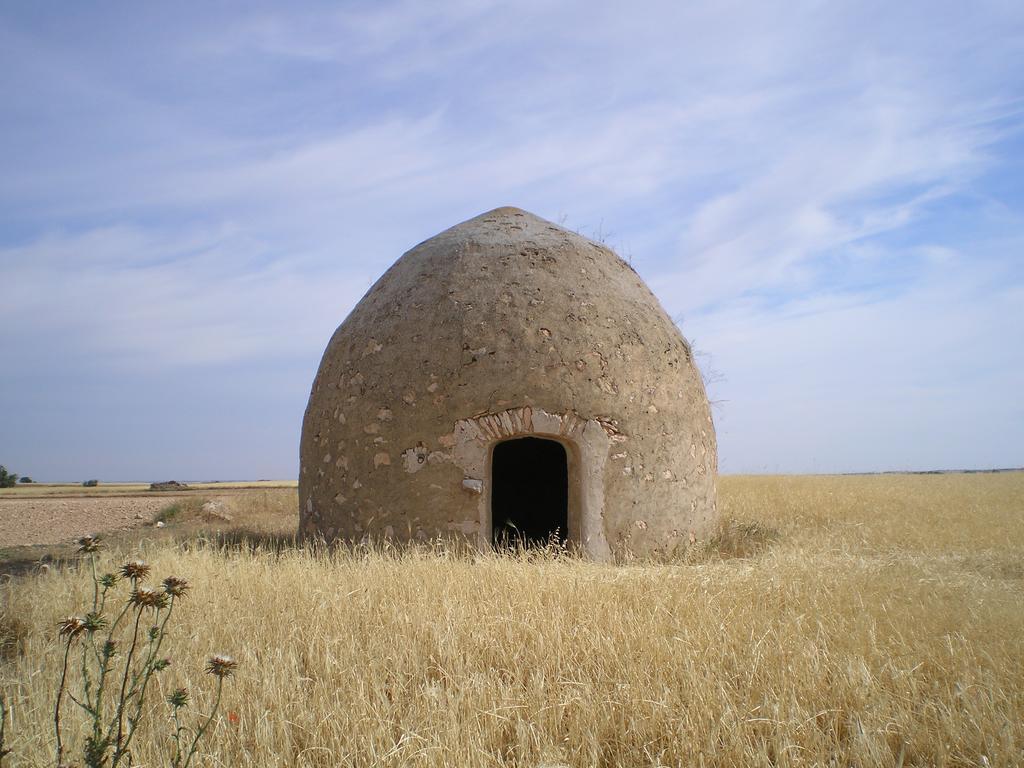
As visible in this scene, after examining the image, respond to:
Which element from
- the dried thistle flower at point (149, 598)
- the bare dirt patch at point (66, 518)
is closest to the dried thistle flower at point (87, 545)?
the dried thistle flower at point (149, 598)

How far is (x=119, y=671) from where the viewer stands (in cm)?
411

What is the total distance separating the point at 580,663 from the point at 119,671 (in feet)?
8.57

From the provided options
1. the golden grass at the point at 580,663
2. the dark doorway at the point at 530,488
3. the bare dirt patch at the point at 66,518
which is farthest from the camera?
the bare dirt patch at the point at 66,518

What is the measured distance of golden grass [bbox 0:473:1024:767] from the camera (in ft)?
9.99

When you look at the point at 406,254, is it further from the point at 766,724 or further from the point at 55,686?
the point at 766,724

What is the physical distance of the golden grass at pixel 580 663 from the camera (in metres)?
3.04

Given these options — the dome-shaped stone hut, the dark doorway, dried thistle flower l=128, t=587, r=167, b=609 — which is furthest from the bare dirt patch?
dried thistle flower l=128, t=587, r=167, b=609

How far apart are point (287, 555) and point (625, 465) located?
341 centimetres

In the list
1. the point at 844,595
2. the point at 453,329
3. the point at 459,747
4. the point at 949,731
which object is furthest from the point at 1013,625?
the point at 453,329

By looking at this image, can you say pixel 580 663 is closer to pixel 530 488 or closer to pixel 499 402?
pixel 499 402

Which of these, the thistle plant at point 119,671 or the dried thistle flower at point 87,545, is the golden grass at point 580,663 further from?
the dried thistle flower at point 87,545

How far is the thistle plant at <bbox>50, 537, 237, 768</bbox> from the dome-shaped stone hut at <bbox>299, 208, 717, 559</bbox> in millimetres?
2513

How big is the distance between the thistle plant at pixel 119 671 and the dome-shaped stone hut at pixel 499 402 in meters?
2.51

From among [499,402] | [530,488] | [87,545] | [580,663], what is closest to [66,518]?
[530,488]
